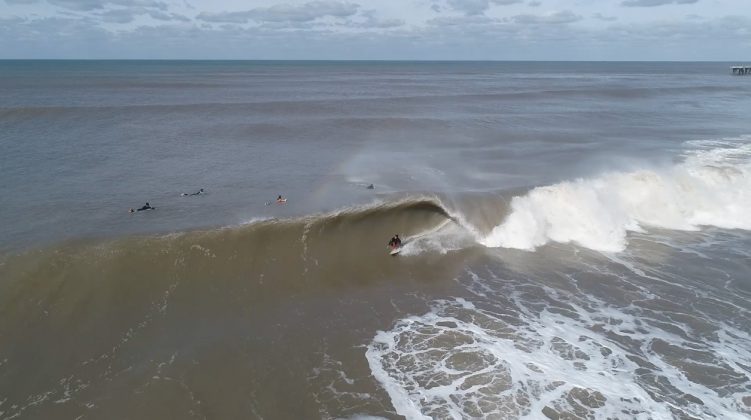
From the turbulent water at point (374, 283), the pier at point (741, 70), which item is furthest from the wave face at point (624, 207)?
the pier at point (741, 70)

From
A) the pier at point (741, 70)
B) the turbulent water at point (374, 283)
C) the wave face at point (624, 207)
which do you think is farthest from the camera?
the pier at point (741, 70)

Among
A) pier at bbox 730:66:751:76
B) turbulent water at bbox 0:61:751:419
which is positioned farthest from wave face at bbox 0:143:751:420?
pier at bbox 730:66:751:76

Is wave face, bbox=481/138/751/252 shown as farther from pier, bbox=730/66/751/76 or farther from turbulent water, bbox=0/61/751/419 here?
pier, bbox=730/66/751/76

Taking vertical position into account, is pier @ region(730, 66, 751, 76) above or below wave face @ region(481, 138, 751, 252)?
above

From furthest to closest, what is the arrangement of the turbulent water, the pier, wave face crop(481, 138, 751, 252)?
the pier
wave face crop(481, 138, 751, 252)
the turbulent water

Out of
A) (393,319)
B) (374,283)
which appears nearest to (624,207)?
(374,283)

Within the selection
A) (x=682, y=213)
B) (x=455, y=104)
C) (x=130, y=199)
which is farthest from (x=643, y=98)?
(x=130, y=199)

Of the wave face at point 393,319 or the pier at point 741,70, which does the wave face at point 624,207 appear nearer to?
the wave face at point 393,319

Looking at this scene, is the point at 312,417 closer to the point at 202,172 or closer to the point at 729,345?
the point at 729,345
